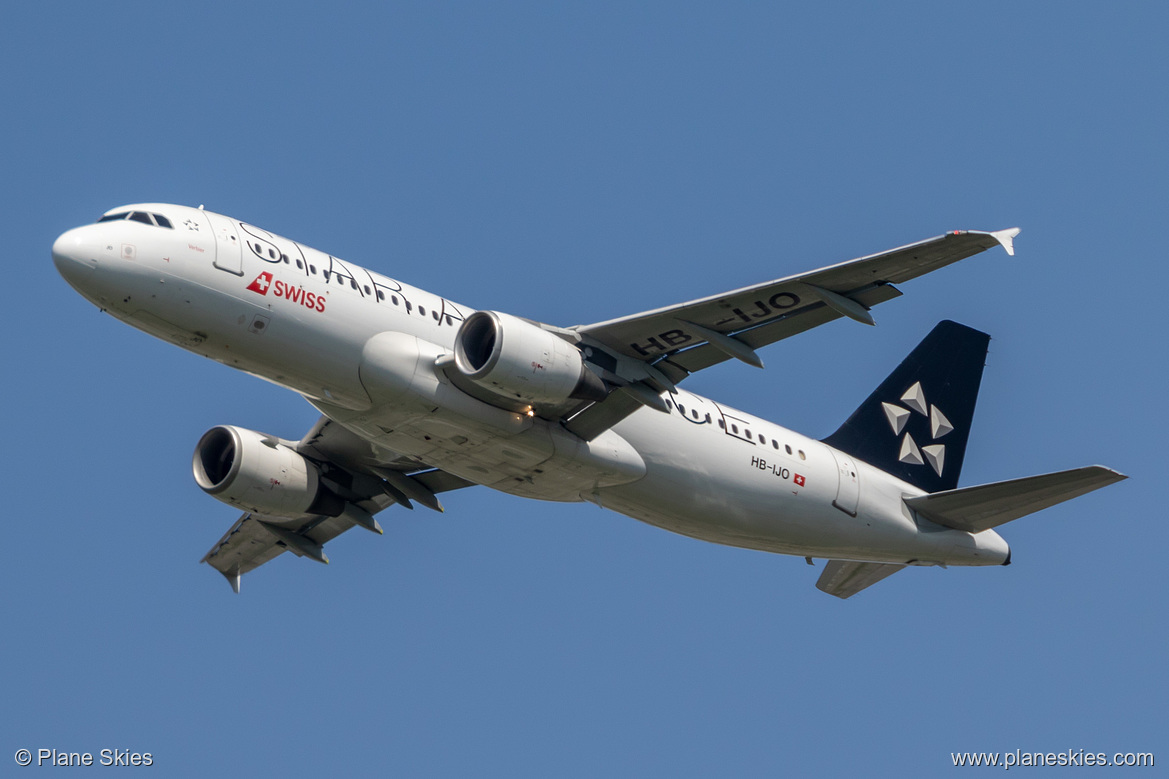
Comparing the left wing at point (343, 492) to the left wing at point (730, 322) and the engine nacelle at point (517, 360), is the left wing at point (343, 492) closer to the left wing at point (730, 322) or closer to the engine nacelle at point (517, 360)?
the left wing at point (730, 322)

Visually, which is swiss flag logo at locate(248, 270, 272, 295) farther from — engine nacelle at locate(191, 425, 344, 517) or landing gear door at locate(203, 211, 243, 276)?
engine nacelle at locate(191, 425, 344, 517)

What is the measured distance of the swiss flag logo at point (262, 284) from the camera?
27.2m

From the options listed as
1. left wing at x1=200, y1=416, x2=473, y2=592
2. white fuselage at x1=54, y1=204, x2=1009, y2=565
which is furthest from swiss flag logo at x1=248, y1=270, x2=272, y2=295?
left wing at x1=200, y1=416, x2=473, y2=592

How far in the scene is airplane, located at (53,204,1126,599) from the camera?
88.5 feet

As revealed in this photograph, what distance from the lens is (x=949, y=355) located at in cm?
3828

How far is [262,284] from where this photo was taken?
27312 millimetres

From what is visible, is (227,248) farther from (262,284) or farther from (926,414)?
(926,414)

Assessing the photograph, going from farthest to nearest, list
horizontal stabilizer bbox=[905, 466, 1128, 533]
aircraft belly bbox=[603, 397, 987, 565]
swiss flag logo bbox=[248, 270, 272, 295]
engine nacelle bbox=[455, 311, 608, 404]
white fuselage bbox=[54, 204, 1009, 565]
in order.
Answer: aircraft belly bbox=[603, 397, 987, 565], horizontal stabilizer bbox=[905, 466, 1128, 533], swiss flag logo bbox=[248, 270, 272, 295], engine nacelle bbox=[455, 311, 608, 404], white fuselage bbox=[54, 204, 1009, 565]

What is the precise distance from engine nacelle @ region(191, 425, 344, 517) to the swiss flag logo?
7.47m

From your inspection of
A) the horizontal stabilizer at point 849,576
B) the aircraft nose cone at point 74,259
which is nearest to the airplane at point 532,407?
the aircraft nose cone at point 74,259

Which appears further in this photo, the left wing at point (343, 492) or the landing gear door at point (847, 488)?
the left wing at point (343, 492)

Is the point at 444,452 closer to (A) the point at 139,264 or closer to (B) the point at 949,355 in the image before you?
(A) the point at 139,264

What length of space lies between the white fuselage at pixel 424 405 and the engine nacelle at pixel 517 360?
93 centimetres

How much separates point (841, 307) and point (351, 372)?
9.76m
